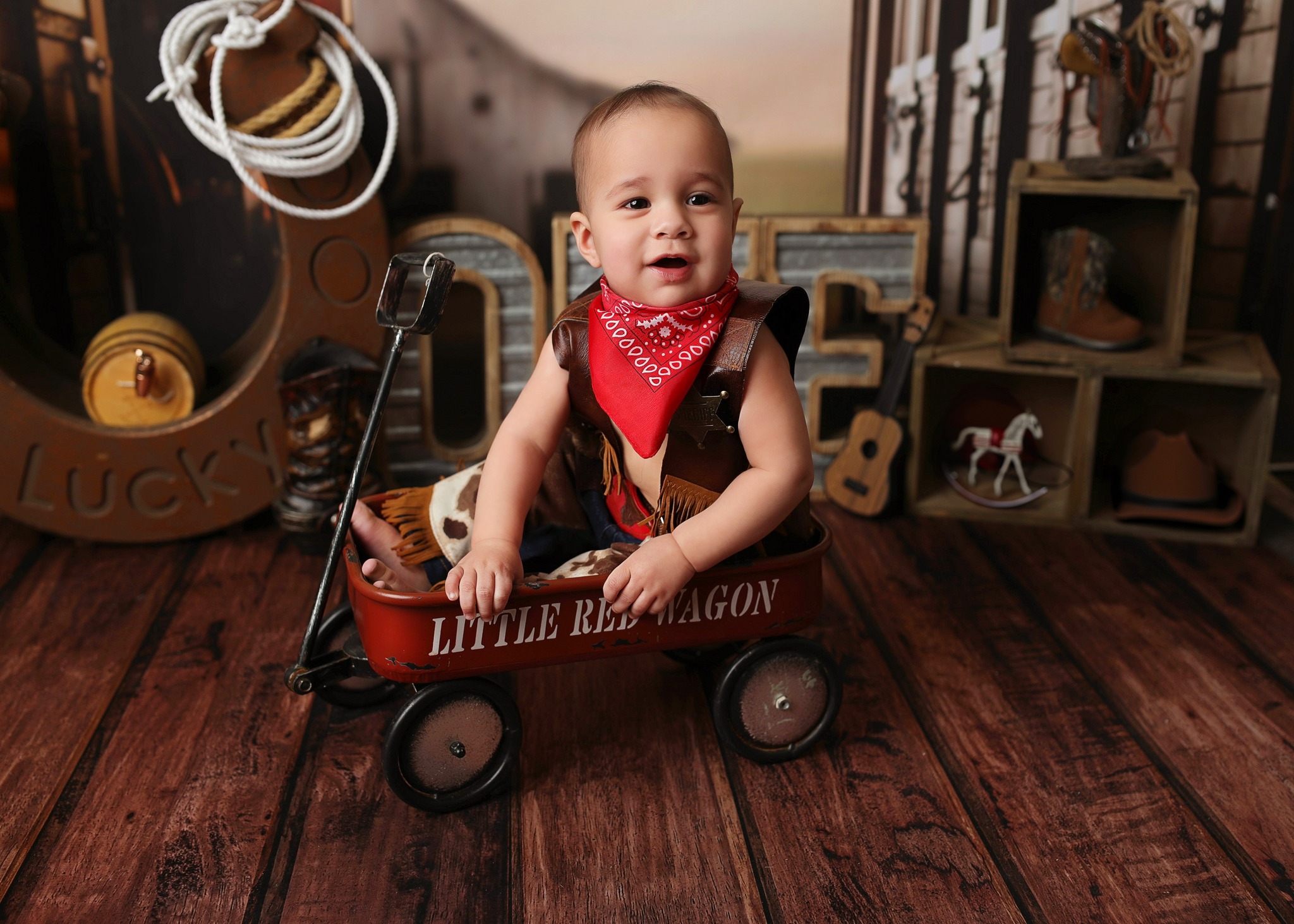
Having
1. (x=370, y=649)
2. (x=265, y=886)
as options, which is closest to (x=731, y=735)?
(x=370, y=649)

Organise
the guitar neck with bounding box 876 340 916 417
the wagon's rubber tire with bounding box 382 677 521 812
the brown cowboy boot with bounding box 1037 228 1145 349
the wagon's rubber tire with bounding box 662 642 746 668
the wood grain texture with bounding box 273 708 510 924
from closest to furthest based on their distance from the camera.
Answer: the wood grain texture with bounding box 273 708 510 924, the wagon's rubber tire with bounding box 382 677 521 812, the wagon's rubber tire with bounding box 662 642 746 668, the brown cowboy boot with bounding box 1037 228 1145 349, the guitar neck with bounding box 876 340 916 417

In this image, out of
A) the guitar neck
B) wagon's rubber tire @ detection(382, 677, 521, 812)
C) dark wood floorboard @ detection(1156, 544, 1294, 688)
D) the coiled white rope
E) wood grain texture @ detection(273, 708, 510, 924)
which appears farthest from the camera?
the guitar neck

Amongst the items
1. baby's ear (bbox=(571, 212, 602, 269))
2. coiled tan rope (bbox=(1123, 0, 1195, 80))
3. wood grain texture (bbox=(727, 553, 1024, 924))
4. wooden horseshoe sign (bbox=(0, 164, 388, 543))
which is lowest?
wood grain texture (bbox=(727, 553, 1024, 924))

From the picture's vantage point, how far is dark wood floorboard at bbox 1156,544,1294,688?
1771 mm

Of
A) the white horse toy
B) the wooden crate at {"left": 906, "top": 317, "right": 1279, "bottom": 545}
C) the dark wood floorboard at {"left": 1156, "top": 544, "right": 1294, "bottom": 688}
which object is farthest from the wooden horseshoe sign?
the dark wood floorboard at {"left": 1156, "top": 544, "right": 1294, "bottom": 688}

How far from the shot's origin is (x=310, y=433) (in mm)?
2061

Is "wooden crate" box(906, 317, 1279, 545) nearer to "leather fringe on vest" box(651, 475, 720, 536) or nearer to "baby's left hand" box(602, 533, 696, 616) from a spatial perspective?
"leather fringe on vest" box(651, 475, 720, 536)

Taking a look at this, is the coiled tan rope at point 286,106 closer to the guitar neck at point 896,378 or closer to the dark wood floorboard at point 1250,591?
the guitar neck at point 896,378

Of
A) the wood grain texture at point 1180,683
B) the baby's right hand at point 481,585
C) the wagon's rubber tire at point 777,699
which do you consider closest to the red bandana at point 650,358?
the baby's right hand at point 481,585

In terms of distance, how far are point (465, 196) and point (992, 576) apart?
1473 mm

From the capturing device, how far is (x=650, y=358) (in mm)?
1305

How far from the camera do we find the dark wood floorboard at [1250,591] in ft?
5.81

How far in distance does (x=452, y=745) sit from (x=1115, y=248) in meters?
1.86

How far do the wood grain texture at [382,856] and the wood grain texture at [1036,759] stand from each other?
63cm
